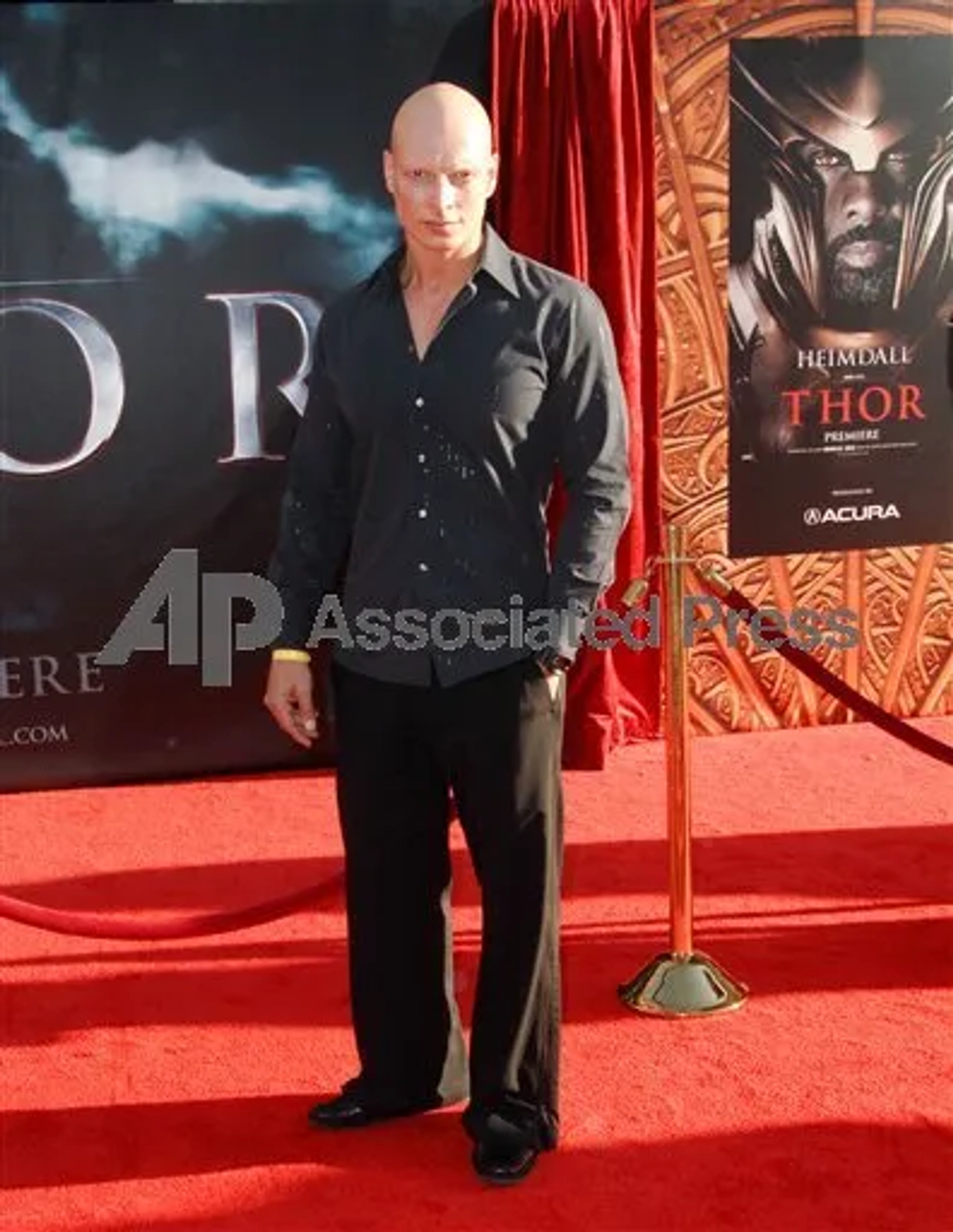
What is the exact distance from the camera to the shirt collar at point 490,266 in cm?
316

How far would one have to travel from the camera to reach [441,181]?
10.1 feet

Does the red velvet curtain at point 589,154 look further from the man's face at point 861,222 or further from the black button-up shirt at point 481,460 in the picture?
the black button-up shirt at point 481,460

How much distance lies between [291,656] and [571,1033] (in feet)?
3.82

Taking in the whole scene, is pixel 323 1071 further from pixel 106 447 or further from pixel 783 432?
pixel 783 432

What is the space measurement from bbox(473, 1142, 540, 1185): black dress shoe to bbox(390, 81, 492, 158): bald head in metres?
1.70

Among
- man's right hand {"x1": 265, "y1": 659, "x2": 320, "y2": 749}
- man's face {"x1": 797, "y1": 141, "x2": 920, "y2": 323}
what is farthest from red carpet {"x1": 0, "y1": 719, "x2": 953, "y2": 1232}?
man's face {"x1": 797, "y1": 141, "x2": 920, "y2": 323}

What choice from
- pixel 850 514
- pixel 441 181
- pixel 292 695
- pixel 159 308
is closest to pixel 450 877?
pixel 292 695

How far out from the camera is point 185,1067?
3.91 meters

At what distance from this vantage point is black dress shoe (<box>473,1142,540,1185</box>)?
3340 mm

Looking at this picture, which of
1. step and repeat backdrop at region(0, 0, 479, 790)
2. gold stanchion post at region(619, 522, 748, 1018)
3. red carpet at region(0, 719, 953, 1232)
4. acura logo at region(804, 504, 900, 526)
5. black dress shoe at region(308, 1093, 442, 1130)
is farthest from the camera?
acura logo at region(804, 504, 900, 526)

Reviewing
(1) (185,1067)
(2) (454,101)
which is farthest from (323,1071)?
(2) (454,101)

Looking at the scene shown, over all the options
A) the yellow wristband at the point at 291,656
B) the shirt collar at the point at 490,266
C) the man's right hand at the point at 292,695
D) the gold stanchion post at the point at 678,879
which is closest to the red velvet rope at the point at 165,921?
the man's right hand at the point at 292,695

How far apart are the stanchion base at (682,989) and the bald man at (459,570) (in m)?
0.74

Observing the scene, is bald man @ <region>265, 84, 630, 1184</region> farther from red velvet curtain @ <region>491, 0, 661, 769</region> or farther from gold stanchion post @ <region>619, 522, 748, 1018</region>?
red velvet curtain @ <region>491, 0, 661, 769</region>
